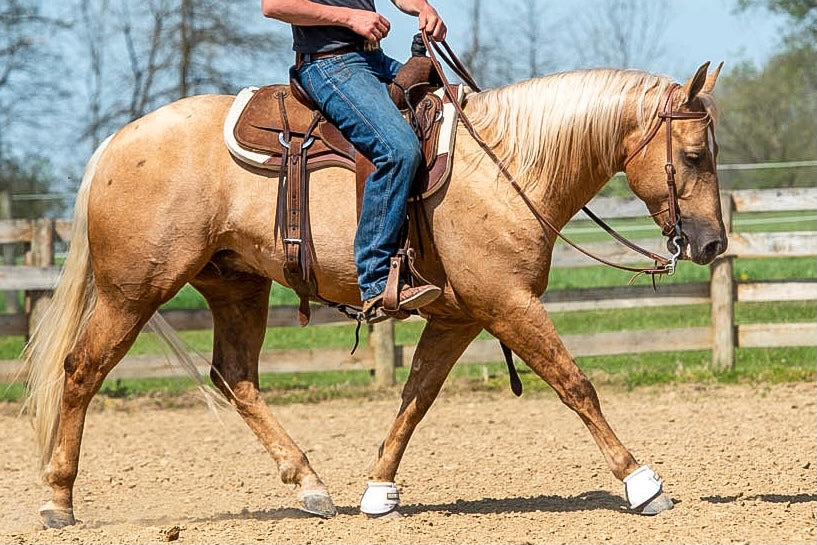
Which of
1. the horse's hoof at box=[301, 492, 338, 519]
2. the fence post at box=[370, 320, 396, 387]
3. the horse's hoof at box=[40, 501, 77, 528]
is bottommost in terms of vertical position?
the fence post at box=[370, 320, 396, 387]

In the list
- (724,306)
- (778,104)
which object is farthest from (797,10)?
(724,306)

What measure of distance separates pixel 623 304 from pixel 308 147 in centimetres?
540

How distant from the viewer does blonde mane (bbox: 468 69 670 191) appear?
181 inches

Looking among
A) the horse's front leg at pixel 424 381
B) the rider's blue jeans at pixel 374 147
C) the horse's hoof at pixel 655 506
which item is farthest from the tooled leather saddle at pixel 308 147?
the horse's hoof at pixel 655 506

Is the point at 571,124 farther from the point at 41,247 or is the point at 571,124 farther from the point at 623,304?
the point at 41,247

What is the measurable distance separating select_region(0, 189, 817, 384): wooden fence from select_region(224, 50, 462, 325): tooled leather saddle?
14.6 ft

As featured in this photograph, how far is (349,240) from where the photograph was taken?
476 cm

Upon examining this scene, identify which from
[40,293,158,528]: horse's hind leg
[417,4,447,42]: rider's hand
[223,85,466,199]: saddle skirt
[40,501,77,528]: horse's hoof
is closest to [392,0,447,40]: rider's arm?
[417,4,447,42]: rider's hand

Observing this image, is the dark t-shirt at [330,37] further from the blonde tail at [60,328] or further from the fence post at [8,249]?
the fence post at [8,249]

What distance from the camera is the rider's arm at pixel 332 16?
181 inches

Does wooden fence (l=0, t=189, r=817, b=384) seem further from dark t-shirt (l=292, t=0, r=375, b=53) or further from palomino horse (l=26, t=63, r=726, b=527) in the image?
dark t-shirt (l=292, t=0, r=375, b=53)

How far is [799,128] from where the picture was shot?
29.9 meters

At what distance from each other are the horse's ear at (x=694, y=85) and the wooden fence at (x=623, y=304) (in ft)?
16.2

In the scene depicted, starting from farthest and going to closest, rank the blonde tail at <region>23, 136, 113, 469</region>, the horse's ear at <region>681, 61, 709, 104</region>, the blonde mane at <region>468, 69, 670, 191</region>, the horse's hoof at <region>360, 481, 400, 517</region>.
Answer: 1. the blonde tail at <region>23, 136, 113, 469</region>
2. the horse's hoof at <region>360, 481, 400, 517</region>
3. the blonde mane at <region>468, 69, 670, 191</region>
4. the horse's ear at <region>681, 61, 709, 104</region>
